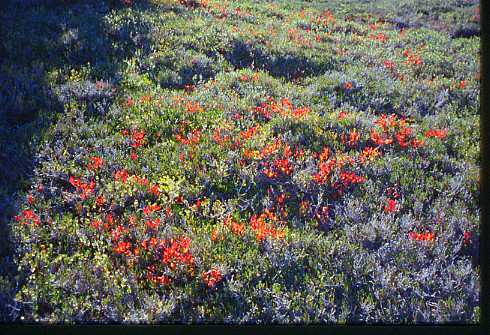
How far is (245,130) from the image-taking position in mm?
6414

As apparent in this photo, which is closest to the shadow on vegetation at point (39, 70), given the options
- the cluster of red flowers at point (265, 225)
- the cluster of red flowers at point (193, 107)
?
the cluster of red flowers at point (193, 107)

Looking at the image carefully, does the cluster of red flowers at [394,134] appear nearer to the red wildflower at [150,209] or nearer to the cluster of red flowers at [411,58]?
the cluster of red flowers at [411,58]

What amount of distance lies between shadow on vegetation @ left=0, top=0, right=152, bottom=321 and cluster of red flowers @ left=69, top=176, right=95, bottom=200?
0.52 meters

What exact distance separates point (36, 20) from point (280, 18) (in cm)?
428

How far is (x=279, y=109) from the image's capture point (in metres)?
6.91

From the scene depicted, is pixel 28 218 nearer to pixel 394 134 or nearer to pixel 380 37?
pixel 394 134

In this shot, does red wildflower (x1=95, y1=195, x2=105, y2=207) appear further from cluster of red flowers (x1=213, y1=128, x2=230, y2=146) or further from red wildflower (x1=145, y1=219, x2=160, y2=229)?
cluster of red flowers (x1=213, y1=128, x2=230, y2=146)

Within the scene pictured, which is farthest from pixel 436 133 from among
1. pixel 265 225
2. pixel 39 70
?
pixel 39 70

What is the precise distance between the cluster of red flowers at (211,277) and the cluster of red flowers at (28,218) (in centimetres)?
196

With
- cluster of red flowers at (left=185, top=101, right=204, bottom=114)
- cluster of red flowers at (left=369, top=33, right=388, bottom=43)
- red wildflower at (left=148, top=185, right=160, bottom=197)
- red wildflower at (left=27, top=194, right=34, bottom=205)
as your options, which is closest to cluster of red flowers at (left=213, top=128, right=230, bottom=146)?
cluster of red flowers at (left=185, top=101, right=204, bottom=114)

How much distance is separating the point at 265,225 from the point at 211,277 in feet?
3.02

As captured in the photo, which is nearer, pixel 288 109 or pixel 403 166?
pixel 403 166

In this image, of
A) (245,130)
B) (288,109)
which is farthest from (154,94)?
(288,109)

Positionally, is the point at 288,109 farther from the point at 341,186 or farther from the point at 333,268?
the point at 333,268
